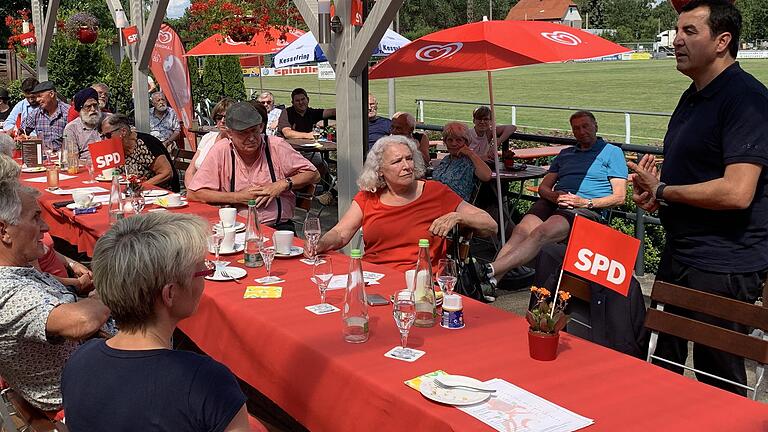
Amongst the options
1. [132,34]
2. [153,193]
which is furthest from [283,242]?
[132,34]

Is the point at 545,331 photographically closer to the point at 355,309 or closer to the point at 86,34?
the point at 355,309

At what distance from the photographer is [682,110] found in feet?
10.2

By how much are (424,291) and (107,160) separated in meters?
3.58

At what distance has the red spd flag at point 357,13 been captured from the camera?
4.75m

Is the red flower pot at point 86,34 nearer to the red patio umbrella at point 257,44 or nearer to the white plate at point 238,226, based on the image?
the red patio umbrella at point 257,44

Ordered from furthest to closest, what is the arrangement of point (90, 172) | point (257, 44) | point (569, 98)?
point (569, 98) → point (257, 44) → point (90, 172)

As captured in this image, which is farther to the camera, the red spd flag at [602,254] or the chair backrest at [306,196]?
the chair backrest at [306,196]

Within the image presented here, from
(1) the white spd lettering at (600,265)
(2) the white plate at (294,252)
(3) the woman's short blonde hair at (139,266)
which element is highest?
(3) the woman's short blonde hair at (139,266)

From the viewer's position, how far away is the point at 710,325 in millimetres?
2590

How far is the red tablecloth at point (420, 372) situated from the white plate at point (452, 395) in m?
0.02

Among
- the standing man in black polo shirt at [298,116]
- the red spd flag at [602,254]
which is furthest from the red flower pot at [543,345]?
the standing man in black polo shirt at [298,116]

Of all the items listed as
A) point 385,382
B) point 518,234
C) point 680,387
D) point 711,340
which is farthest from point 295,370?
point 518,234

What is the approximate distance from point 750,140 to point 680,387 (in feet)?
3.86

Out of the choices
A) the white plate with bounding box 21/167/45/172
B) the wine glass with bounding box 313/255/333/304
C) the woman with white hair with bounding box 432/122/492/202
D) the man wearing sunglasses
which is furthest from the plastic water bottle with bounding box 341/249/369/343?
the man wearing sunglasses
